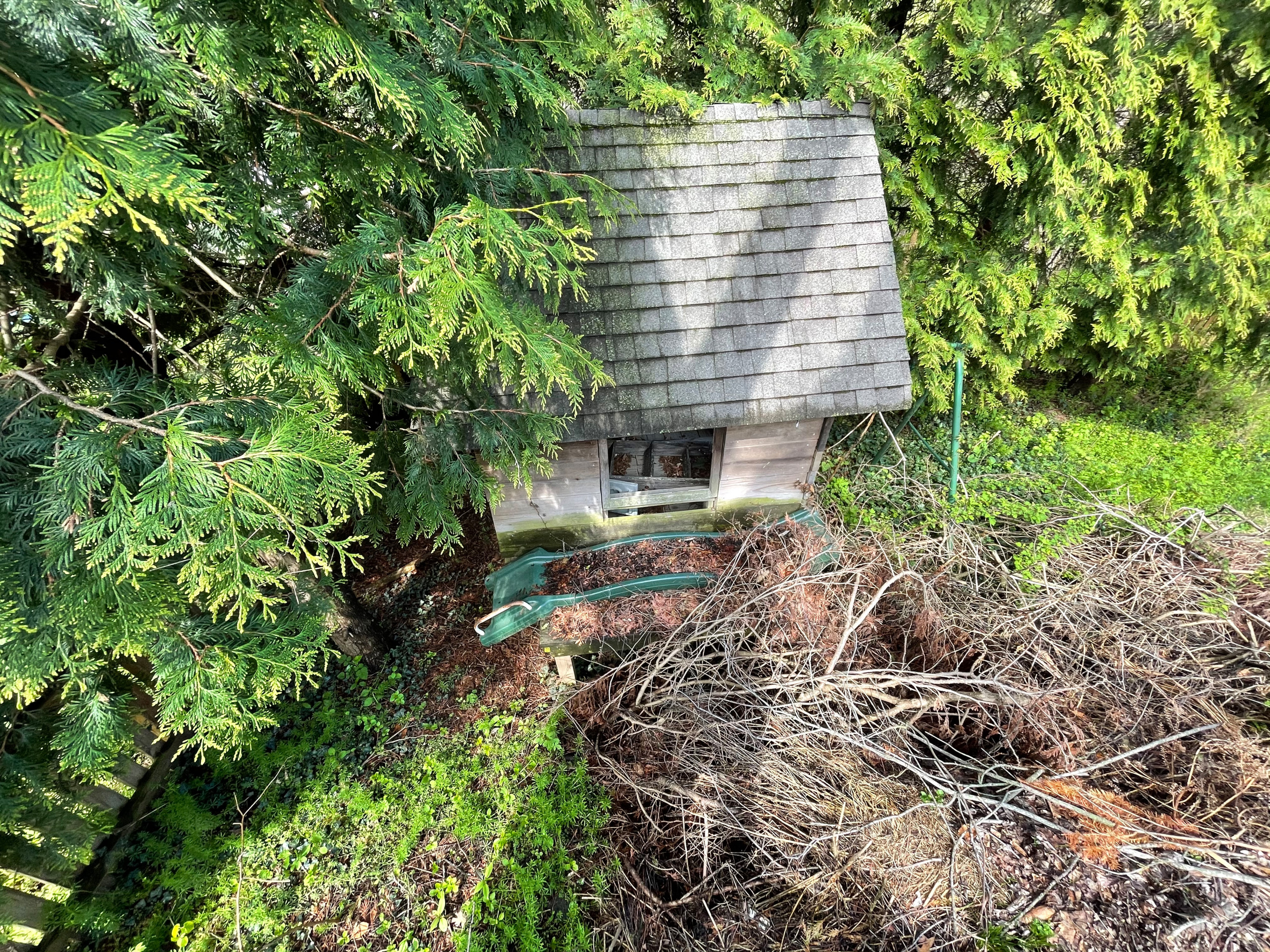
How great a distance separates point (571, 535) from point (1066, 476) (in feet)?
16.9

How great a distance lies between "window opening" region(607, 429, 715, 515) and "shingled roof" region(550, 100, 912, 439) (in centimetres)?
83

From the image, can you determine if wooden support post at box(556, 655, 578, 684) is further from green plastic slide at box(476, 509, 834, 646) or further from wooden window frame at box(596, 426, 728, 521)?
wooden window frame at box(596, 426, 728, 521)

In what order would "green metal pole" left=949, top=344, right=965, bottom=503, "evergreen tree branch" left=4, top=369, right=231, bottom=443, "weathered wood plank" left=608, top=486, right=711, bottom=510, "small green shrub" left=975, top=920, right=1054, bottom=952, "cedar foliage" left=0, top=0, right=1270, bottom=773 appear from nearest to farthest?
"cedar foliage" left=0, top=0, right=1270, bottom=773 → "evergreen tree branch" left=4, top=369, right=231, bottom=443 → "small green shrub" left=975, top=920, right=1054, bottom=952 → "weathered wood plank" left=608, top=486, right=711, bottom=510 → "green metal pole" left=949, top=344, right=965, bottom=503

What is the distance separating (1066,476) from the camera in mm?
5289

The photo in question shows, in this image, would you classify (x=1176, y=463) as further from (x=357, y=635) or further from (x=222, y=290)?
(x=222, y=290)

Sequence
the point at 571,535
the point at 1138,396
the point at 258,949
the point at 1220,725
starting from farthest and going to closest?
the point at 1138,396
the point at 571,535
the point at 1220,725
the point at 258,949

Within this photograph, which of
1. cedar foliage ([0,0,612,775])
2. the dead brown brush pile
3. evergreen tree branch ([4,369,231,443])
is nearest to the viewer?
cedar foliage ([0,0,612,775])

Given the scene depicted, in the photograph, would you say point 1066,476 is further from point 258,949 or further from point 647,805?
point 258,949

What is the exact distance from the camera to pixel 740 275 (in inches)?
156

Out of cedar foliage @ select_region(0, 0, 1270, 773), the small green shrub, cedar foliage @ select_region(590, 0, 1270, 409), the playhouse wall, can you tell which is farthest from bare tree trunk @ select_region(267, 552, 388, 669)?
cedar foliage @ select_region(590, 0, 1270, 409)

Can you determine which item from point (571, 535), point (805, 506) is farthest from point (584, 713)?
point (805, 506)

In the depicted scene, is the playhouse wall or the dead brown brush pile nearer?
the dead brown brush pile

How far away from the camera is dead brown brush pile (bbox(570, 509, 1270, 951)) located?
275 cm

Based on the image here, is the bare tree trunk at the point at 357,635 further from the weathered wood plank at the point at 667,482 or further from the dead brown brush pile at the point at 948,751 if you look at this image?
the weathered wood plank at the point at 667,482
